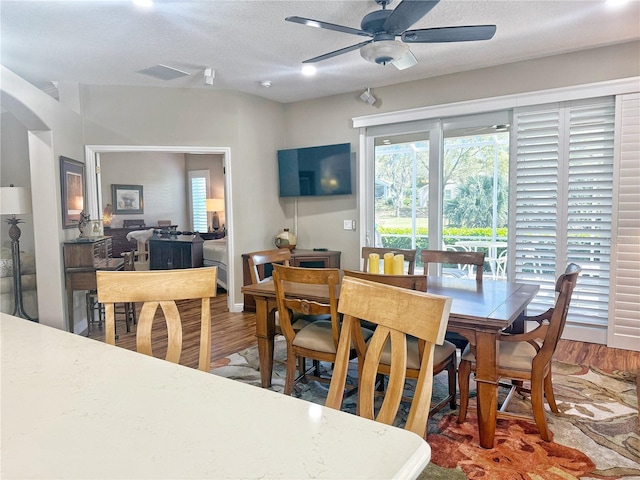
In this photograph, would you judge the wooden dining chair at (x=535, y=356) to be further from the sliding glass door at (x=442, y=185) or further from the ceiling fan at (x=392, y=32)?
the sliding glass door at (x=442, y=185)

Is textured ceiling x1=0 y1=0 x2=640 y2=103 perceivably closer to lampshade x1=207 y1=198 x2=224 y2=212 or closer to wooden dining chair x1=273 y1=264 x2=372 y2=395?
wooden dining chair x1=273 y1=264 x2=372 y2=395

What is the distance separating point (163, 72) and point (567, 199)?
13.6 feet

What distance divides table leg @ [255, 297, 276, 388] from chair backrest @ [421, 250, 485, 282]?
1325mm

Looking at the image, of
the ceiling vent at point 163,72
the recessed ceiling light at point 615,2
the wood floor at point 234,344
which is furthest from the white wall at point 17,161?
the recessed ceiling light at point 615,2

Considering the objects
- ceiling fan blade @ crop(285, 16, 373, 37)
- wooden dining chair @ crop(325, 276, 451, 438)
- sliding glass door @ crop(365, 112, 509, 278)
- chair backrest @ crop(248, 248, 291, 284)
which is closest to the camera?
wooden dining chair @ crop(325, 276, 451, 438)

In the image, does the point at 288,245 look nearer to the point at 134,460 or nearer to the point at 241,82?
the point at 241,82

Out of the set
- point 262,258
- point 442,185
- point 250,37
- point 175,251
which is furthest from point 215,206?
point 262,258

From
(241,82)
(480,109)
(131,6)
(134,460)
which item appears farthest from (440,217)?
(134,460)

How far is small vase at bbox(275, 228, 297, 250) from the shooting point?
5336mm

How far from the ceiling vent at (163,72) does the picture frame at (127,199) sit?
5.09 meters

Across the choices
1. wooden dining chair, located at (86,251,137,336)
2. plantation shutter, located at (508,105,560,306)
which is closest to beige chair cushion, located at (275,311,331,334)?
wooden dining chair, located at (86,251,137,336)

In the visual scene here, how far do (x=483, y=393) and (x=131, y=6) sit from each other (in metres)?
3.27

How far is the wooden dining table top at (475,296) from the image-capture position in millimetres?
2027

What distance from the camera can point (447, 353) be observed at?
2275 mm
